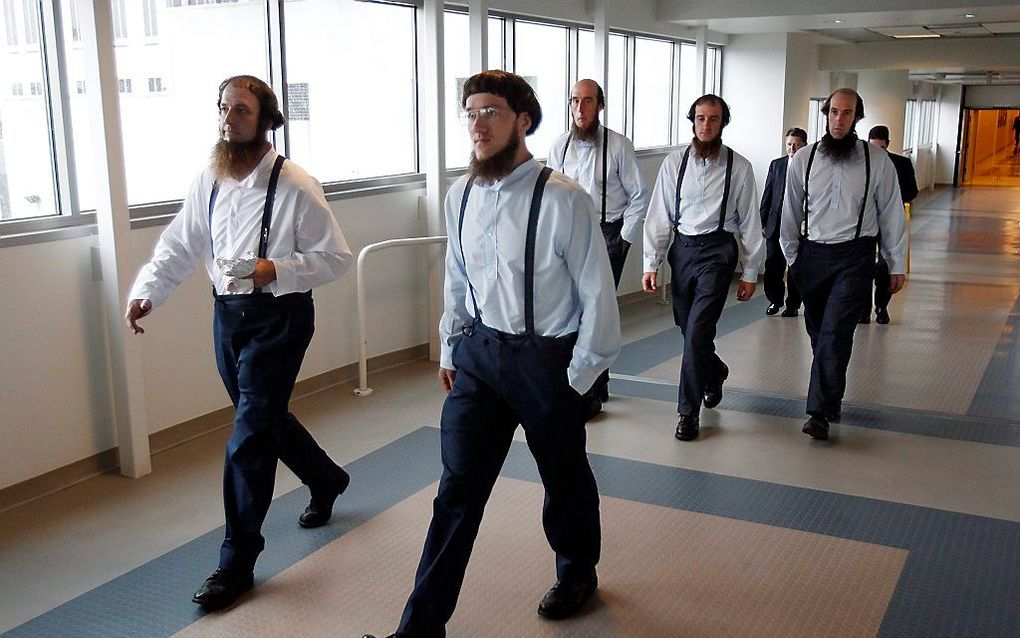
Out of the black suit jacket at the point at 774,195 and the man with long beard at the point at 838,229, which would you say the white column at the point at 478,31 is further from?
the man with long beard at the point at 838,229

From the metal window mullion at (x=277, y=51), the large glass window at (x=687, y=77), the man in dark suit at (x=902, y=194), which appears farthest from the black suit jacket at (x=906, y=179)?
the metal window mullion at (x=277, y=51)

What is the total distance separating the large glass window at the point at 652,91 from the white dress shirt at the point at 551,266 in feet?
23.5

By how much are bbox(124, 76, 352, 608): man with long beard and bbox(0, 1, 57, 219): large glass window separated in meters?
1.24

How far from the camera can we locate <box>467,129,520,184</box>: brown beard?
2.68 metres

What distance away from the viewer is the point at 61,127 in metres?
4.28

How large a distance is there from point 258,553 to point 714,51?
887 centimetres

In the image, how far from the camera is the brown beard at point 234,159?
10.6 feet

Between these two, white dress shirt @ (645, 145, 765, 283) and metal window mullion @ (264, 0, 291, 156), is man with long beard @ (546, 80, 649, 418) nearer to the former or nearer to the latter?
white dress shirt @ (645, 145, 765, 283)

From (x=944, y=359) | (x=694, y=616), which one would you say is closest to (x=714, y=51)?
(x=944, y=359)

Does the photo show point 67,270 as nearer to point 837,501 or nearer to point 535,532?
point 535,532

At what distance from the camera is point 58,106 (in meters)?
4.27

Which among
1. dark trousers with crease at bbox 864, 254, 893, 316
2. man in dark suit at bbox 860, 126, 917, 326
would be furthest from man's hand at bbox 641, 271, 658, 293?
man in dark suit at bbox 860, 126, 917, 326

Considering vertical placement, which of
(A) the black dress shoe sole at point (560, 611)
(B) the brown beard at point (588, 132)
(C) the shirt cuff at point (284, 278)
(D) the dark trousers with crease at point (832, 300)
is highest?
(B) the brown beard at point (588, 132)

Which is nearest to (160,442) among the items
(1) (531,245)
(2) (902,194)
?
(1) (531,245)
